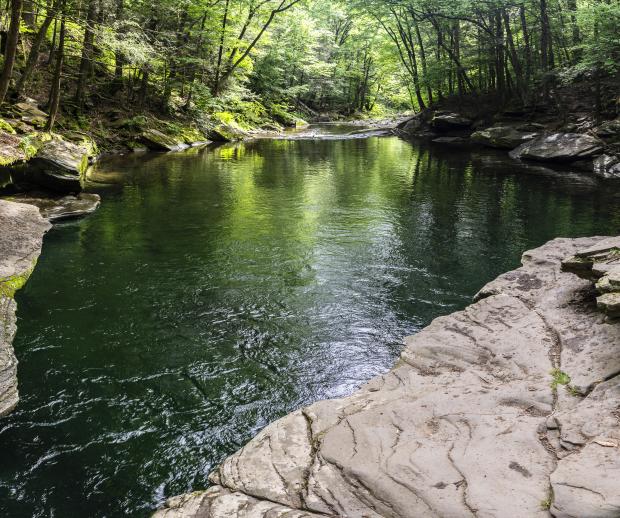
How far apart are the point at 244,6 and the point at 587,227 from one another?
2937cm

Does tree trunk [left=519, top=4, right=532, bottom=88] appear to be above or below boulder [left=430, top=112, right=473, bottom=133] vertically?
above

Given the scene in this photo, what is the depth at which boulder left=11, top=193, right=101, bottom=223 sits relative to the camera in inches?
537

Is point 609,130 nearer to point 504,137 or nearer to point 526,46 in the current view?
point 504,137

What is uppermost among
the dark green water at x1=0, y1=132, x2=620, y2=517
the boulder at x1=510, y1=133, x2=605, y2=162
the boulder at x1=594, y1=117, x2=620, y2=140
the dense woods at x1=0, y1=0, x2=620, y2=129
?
the dense woods at x1=0, y1=0, x2=620, y2=129

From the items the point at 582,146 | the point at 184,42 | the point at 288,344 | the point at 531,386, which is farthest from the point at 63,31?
the point at 582,146

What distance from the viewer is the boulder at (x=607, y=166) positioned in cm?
Result: 2191

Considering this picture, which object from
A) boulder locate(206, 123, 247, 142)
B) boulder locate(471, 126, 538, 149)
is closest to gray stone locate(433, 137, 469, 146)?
boulder locate(471, 126, 538, 149)

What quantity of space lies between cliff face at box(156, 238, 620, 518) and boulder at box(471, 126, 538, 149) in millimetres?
26369

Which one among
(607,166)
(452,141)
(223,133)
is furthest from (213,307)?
(452,141)

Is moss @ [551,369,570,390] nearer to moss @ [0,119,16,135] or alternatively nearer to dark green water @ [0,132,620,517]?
dark green water @ [0,132,620,517]

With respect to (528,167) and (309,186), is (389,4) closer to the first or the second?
(528,167)

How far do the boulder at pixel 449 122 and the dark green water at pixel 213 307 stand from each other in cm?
1977

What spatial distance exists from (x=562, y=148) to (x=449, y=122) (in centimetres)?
1376

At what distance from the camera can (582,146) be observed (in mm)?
24438
